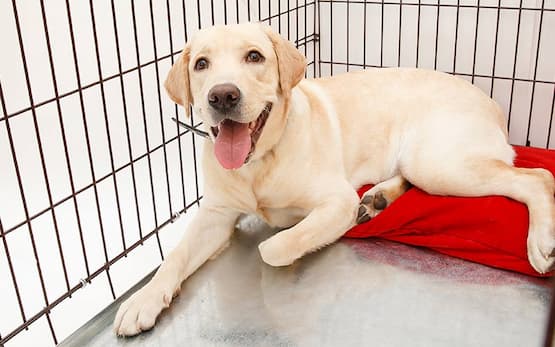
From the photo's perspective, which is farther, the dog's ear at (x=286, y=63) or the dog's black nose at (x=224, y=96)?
the dog's ear at (x=286, y=63)

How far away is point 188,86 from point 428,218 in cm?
89

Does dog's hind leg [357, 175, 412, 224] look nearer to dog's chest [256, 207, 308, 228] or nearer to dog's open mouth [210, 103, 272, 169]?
dog's chest [256, 207, 308, 228]

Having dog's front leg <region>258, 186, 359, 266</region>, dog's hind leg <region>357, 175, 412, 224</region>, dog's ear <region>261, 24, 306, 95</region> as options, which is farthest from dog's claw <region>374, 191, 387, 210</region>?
dog's ear <region>261, 24, 306, 95</region>

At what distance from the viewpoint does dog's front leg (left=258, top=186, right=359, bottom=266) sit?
1823 mm

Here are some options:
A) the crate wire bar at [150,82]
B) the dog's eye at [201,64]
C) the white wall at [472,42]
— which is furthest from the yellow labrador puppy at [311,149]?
the white wall at [472,42]

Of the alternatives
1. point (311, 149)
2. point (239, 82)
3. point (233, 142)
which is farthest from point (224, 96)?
point (311, 149)

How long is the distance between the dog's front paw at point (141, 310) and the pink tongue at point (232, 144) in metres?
0.42

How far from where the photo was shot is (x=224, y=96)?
63.3 inches

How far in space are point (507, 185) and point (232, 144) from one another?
875 millimetres

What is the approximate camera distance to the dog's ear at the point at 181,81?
1797 mm

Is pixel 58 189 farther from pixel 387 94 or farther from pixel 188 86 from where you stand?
pixel 387 94

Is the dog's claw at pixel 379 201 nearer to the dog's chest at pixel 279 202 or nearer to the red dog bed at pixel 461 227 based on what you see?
the red dog bed at pixel 461 227

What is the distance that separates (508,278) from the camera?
1759 millimetres

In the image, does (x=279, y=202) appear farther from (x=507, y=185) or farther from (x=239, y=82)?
(x=507, y=185)
